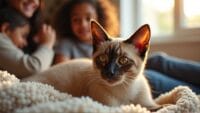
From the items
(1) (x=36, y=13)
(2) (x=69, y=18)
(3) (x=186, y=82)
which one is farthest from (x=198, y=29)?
(1) (x=36, y=13)

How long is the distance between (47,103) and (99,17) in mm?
1322

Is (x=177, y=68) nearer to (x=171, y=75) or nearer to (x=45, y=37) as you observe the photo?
(x=171, y=75)

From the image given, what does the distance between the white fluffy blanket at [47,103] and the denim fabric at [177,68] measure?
0.59 meters

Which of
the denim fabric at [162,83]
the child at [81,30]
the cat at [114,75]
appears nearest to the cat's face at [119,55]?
the cat at [114,75]

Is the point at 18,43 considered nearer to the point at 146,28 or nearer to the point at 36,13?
the point at 36,13

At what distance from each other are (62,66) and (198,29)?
1.02 m

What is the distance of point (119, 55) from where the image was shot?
111cm

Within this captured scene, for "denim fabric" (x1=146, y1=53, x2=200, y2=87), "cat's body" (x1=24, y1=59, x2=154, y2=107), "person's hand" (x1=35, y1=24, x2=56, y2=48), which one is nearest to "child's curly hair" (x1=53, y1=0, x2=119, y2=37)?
"person's hand" (x1=35, y1=24, x2=56, y2=48)

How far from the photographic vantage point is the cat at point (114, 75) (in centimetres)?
111

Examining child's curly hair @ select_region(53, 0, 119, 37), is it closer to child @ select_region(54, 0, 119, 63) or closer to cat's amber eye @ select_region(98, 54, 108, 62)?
child @ select_region(54, 0, 119, 63)

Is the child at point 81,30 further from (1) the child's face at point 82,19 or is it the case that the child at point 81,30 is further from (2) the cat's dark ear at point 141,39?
(2) the cat's dark ear at point 141,39

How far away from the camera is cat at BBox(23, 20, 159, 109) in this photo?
111cm

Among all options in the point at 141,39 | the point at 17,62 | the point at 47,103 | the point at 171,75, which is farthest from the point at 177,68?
the point at 47,103

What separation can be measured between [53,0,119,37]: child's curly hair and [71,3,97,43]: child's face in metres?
0.04
